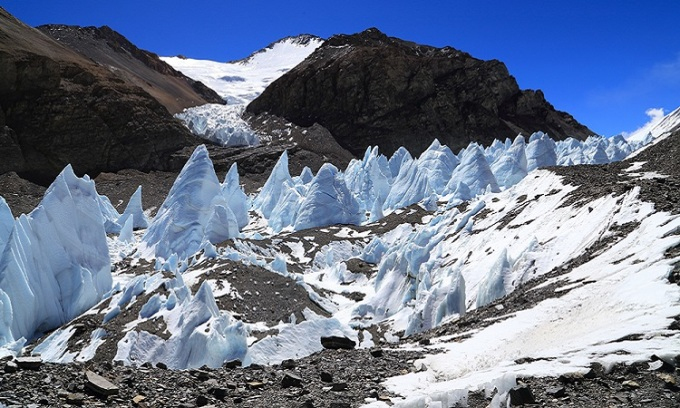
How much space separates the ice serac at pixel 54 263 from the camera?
2800 cm

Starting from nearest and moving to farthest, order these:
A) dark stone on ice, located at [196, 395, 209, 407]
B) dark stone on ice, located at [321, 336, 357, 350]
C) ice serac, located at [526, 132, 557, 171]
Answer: dark stone on ice, located at [196, 395, 209, 407], dark stone on ice, located at [321, 336, 357, 350], ice serac, located at [526, 132, 557, 171]

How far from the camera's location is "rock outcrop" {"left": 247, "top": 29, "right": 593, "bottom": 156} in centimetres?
12088

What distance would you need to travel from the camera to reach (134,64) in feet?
520

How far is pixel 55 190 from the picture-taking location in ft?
111

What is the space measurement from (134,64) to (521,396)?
6664 inches

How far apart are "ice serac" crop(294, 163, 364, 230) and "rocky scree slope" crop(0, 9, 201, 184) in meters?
53.5

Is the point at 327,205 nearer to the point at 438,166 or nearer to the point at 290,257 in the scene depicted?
the point at 290,257

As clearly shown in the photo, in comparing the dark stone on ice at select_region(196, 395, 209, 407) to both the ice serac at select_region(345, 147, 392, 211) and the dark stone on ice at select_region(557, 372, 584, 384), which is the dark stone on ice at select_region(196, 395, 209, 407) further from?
the ice serac at select_region(345, 147, 392, 211)

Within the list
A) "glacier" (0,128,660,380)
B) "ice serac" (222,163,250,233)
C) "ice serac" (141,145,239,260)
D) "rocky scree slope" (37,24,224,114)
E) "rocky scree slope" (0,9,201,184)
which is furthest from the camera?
"rocky scree slope" (37,24,224,114)

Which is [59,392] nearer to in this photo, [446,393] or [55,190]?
[446,393]

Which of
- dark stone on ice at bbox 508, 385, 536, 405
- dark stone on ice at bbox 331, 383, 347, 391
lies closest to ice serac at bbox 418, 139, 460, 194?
dark stone on ice at bbox 331, 383, 347, 391

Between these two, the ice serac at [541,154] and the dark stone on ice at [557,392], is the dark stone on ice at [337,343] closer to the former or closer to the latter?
the dark stone on ice at [557,392]

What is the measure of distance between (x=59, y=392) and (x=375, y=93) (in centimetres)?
11892

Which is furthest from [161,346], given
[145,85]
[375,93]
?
[145,85]
